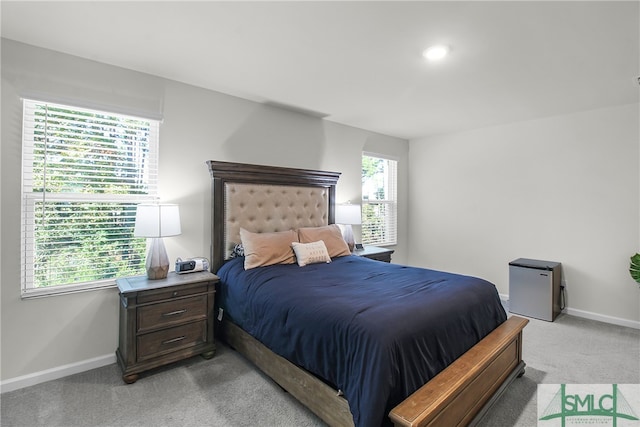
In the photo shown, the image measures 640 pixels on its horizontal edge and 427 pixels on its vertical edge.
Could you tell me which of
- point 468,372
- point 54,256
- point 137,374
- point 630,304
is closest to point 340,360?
point 468,372

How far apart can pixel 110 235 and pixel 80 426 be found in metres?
1.38

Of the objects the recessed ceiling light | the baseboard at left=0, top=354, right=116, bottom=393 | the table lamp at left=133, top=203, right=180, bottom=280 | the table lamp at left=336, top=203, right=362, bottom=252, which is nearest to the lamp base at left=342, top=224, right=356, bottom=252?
the table lamp at left=336, top=203, right=362, bottom=252

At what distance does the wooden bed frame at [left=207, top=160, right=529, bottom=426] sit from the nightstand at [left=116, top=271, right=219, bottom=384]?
312 mm

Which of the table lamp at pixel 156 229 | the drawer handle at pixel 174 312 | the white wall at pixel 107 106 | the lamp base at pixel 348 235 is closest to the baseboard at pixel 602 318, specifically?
the lamp base at pixel 348 235

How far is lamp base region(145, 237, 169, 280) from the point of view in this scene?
8.46 ft

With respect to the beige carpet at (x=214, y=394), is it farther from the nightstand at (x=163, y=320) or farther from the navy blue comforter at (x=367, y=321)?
the navy blue comforter at (x=367, y=321)

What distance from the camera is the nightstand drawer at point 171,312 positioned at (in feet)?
7.80

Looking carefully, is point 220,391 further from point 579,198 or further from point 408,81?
point 579,198

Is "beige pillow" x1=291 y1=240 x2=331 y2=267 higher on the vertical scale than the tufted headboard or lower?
lower

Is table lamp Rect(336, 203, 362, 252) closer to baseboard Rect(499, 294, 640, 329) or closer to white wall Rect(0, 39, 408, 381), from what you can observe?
white wall Rect(0, 39, 408, 381)

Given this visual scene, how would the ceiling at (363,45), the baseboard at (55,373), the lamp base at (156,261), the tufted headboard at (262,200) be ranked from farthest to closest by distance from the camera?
1. the tufted headboard at (262,200)
2. the lamp base at (156,261)
3. the baseboard at (55,373)
4. the ceiling at (363,45)

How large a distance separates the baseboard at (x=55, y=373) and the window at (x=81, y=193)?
0.59m

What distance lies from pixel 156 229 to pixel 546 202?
14.5ft

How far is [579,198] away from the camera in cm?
373
